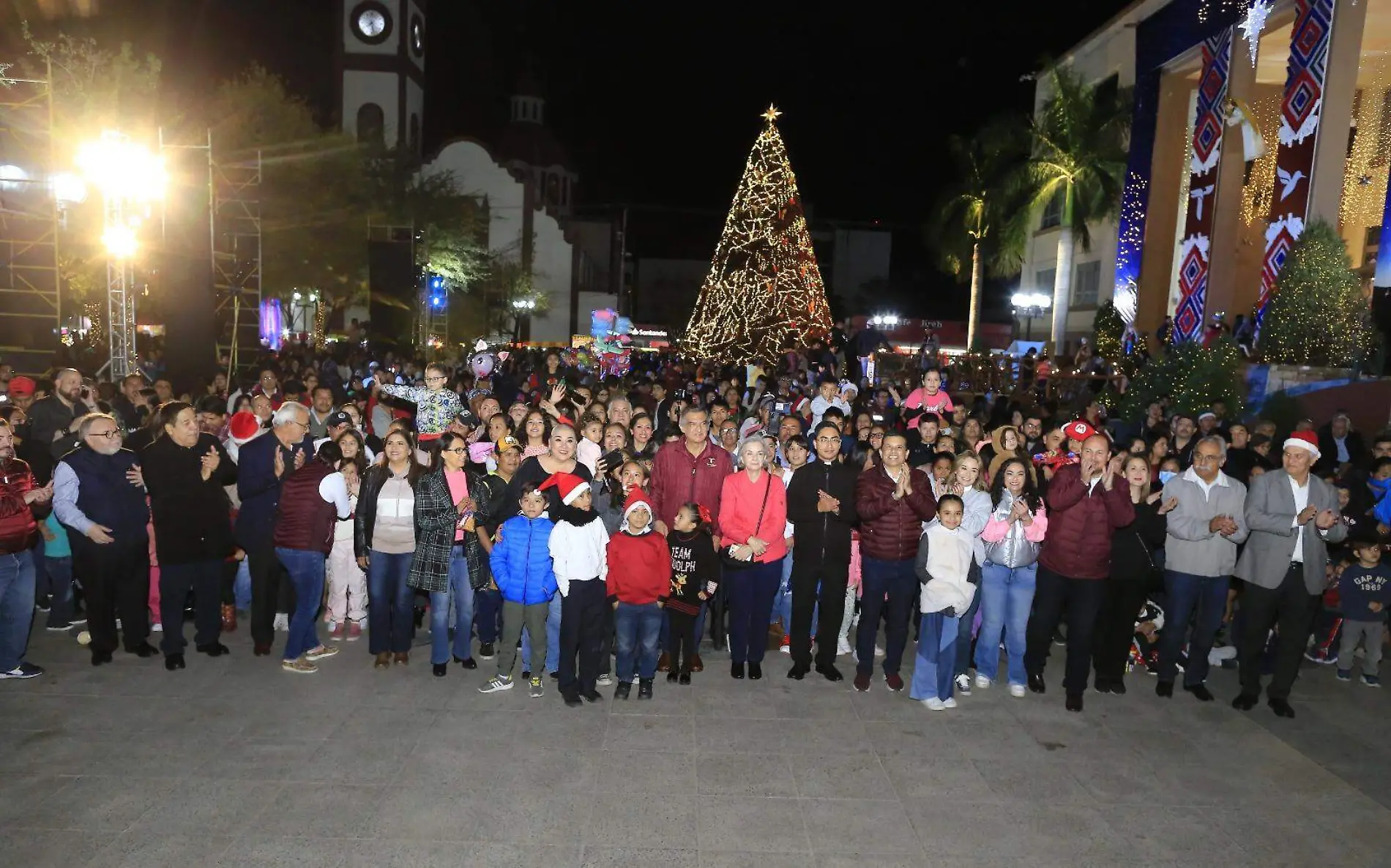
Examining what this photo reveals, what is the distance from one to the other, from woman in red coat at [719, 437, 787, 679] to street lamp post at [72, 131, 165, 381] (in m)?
13.8

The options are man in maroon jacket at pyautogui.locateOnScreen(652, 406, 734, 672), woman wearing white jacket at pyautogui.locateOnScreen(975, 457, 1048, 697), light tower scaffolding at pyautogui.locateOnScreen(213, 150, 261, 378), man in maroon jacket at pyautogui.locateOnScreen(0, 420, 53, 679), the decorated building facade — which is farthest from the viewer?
light tower scaffolding at pyautogui.locateOnScreen(213, 150, 261, 378)

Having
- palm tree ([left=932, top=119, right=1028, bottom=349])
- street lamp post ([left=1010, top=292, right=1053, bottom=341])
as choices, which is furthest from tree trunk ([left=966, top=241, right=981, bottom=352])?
street lamp post ([left=1010, top=292, right=1053, bottom=341])

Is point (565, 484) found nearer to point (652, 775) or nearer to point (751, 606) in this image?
point (751, 606)

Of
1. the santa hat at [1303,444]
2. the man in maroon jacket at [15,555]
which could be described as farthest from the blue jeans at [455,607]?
the santa hat at [1303,444]

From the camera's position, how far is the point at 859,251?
7181cm

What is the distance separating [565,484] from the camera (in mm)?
6031

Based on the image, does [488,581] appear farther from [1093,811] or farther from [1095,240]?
[1095,240]

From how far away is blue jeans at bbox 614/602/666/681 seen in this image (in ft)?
20.4

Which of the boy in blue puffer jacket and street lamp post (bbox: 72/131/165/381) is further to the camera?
street lamp post (bbox: 72/131/165/381)

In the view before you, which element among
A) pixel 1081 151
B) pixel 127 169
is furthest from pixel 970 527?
pixel 1081 151

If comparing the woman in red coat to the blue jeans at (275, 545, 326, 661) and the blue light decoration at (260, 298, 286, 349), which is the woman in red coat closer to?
the blue jeans at (275, 545, 326, 661)

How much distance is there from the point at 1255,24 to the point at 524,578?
21668 mm

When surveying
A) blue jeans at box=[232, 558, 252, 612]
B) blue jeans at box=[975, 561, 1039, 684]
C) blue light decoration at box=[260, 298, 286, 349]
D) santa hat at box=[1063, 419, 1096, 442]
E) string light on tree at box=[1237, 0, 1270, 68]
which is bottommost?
blue jeans at box=[232, 558, 252, 612]

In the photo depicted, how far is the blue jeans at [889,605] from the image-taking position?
653cm
